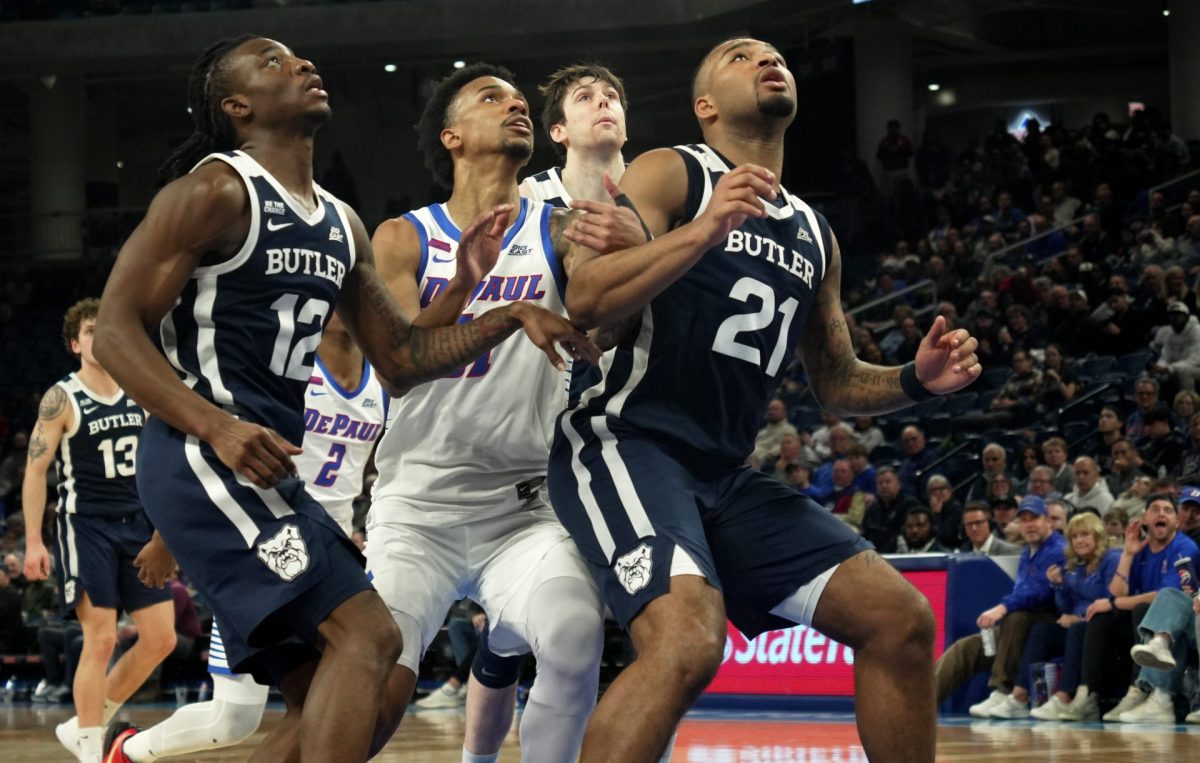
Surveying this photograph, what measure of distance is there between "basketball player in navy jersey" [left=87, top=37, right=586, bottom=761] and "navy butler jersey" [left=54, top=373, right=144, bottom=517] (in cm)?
484

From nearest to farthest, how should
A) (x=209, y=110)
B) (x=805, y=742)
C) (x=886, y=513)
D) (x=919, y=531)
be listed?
1. (x=209, y=110)
2. (x=805, y=742)
3. (x=919, y=531)
4. (x=886, y=513)

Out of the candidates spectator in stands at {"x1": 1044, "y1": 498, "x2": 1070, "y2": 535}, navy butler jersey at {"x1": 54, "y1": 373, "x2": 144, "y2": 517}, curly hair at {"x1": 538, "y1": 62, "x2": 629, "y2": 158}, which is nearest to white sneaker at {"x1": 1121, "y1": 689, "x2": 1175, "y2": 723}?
spectator in stands at {"x1": 1044, "y1": 498, "x2": 1070, "y2": 535}

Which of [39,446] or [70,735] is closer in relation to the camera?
[70,735]

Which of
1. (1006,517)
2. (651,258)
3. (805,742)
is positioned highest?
(651,258)

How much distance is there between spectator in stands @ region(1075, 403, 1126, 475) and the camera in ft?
44.9

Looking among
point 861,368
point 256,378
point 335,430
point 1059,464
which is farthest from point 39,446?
point 1059,464

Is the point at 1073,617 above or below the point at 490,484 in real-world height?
below

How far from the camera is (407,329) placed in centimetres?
467

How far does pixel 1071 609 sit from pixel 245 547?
789 cm

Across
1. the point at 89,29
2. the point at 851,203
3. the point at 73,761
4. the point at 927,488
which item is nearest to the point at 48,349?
the point at 89,29

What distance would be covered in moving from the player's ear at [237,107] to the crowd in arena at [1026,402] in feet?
23.9

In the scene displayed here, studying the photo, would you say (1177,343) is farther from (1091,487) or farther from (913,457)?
(1091,487)

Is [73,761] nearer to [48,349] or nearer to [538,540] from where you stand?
[538,540]

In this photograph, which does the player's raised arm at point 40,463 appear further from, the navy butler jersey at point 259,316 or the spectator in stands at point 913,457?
the spectator in stands at point 913,457
